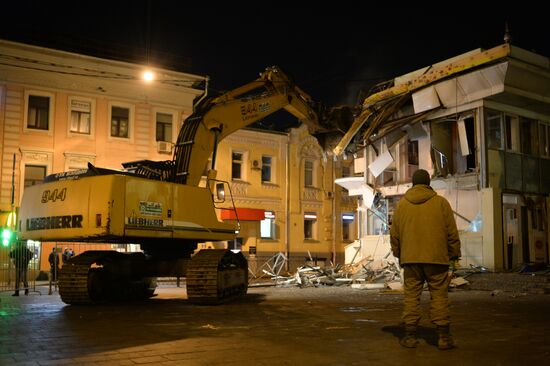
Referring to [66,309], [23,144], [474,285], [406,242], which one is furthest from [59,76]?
[406,242]

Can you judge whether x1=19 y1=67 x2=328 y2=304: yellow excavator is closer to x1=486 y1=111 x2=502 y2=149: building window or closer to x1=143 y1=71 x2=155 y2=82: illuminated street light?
x1=486 y1=111 x2=502 y2=149: building window

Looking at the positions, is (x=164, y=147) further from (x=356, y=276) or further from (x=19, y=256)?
(x=356, y=276)

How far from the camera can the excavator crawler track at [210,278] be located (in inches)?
467

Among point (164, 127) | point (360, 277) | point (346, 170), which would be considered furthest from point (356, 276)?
point (346, 170)

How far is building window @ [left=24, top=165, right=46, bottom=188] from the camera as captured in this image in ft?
84.2

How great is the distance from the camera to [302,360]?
5.63 meters

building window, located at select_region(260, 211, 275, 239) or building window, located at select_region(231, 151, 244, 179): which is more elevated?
building window, located at select_region(231, 151, 244, 179)

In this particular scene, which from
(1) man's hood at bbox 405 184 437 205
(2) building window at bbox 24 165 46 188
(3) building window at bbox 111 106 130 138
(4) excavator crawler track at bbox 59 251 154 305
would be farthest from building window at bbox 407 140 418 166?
(1) man's hood at bbox 405 184 437 205

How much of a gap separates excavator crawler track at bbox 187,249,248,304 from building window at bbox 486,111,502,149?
1158 centimetres

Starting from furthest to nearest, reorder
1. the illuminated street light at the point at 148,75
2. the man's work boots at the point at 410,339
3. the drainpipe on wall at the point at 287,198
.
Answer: the drainpipe on wall at the point at 287,198 → the illuminated street light at the point at 148,75 → the man's work boots at the point at 410,339

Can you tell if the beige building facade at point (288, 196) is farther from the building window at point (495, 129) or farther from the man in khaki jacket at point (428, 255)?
the man in khaki jacket at point (428, 255)

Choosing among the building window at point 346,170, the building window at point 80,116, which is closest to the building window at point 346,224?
the building window at point 346,170

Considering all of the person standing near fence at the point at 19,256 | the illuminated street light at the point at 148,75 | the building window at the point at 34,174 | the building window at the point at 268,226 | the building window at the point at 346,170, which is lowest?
the person standing near fence at the point at 19,256

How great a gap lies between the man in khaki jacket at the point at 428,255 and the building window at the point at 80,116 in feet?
76.6
